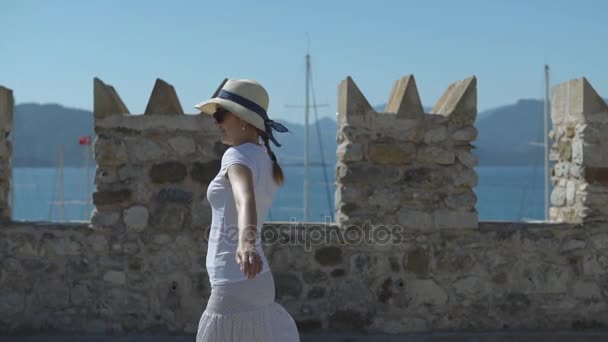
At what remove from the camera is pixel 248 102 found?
2928 mm

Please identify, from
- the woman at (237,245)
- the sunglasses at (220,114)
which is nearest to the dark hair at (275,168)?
the woman at (237,245)

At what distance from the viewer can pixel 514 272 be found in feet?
18.5

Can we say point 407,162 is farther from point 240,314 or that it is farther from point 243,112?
point 240,314

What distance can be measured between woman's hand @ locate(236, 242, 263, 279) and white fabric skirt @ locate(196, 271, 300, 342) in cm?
28

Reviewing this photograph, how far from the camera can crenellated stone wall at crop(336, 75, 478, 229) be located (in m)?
5.47

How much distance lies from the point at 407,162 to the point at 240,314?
2.97m

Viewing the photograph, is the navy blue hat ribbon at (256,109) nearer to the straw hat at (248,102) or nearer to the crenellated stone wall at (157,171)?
the straw hat at (248,102)

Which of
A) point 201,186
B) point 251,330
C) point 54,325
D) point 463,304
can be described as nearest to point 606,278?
point 463,304

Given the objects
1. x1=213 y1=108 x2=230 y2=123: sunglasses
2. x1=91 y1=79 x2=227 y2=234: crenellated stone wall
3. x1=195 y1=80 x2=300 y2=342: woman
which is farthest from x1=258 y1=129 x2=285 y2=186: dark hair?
x1=91 y1=79 x2=227 y2=234: crenellated stone wall

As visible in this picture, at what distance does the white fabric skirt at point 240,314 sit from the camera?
9.15 ft

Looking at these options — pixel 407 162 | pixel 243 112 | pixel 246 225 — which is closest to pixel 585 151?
pixel 407 162

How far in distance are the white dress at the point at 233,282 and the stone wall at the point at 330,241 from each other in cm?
Answer: 261

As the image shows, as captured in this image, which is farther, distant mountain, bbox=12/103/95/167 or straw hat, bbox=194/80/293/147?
distant mountain, bbox=12/103/95/167

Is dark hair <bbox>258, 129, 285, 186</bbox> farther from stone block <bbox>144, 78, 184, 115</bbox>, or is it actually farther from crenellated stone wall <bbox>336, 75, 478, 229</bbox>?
stone block <bbox>144, 78, 184, 115</bbox>
